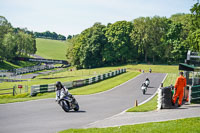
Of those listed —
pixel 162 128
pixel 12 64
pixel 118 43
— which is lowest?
pixel 162 128

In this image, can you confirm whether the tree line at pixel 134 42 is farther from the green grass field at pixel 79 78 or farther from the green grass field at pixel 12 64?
the green grass field at pixel 12 64

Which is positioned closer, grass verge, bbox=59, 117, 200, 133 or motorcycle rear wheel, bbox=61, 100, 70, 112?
grass verge, bbox=59, 117, 200, 133

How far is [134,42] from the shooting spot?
75.9 m

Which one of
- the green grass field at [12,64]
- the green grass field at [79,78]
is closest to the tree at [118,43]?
the green grass field at [79,78]

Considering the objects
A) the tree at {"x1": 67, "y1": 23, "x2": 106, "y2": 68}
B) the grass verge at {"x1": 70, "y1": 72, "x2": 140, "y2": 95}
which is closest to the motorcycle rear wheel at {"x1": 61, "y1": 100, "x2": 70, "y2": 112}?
the grass verge at {"x1": 70, "y1": 72, "x2": 140, "y2": 95}

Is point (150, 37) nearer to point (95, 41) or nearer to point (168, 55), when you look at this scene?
point (168, 55)

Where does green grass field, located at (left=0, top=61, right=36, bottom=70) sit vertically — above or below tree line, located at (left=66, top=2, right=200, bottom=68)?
below

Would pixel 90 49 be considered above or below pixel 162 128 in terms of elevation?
above

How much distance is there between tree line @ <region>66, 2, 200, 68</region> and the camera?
232 ft

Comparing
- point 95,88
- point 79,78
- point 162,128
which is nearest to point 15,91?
point 95,88

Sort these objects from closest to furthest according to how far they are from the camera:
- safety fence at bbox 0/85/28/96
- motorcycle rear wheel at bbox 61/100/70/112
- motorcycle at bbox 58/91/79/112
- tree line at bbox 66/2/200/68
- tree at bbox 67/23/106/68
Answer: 1. motorcycle at bbox 58/91/79/112
2. motorcycle rear wheel at bbox 61/100/70/112
3. safety fence at bbox 0/85/28/96
4. tree line at bbox 66/2/200/68
5. tree at bbox 67/23/106/68

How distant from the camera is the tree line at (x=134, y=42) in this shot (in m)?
70.7

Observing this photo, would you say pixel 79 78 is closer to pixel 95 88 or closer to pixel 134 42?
pixel 95 88

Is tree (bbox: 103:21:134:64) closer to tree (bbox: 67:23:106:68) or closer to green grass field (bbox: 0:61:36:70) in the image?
tree (bbox: 67:23:106:68)
